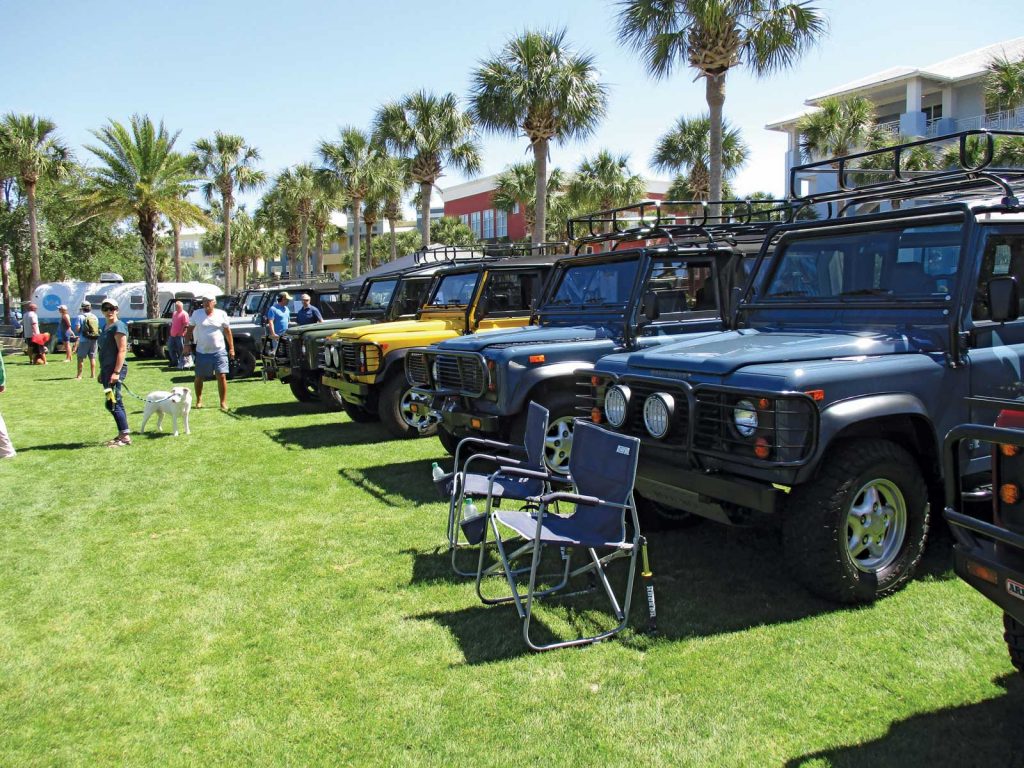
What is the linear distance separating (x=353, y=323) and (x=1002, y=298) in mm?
8770

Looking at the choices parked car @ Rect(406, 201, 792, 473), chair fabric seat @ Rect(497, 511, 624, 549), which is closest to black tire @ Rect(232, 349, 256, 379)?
parked car @ Rect(406, 201, 792, 473)

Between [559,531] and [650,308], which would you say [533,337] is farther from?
[559,531]

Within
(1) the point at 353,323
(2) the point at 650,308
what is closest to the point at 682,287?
(2) the point at 650,308

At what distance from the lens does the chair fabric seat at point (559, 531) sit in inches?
158

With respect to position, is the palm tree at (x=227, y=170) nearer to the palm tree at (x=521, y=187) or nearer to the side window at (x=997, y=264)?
the palm tree at (x=521, y=187)

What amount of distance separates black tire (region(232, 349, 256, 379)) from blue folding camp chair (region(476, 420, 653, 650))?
12584 millimetres

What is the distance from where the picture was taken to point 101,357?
9.16 metres

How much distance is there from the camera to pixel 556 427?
680 cm

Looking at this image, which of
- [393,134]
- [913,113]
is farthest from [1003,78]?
[393,134]

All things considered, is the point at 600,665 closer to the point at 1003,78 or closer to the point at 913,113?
the point at 1003,78

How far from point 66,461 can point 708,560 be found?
698 centimetres

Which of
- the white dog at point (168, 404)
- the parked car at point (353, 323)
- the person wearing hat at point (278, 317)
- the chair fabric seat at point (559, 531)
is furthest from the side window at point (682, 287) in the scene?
the person wearing hat at point (278, 317)

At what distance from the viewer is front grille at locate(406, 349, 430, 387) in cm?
823

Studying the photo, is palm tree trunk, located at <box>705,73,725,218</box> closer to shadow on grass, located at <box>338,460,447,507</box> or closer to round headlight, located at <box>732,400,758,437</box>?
shadow on grass, located at <box>338,460,447,507</box>
